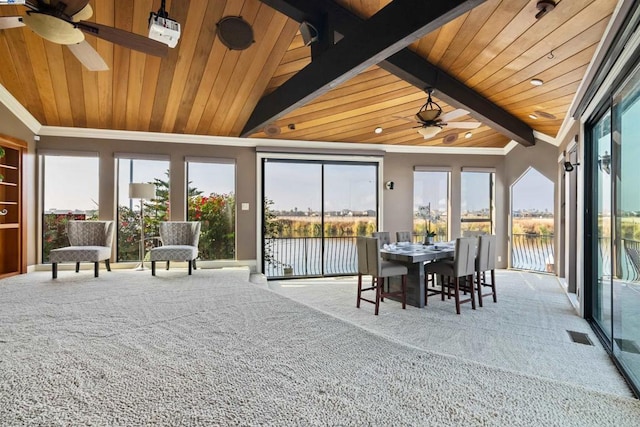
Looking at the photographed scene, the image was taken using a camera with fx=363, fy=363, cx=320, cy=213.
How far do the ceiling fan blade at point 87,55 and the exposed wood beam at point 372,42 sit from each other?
2.06 meters

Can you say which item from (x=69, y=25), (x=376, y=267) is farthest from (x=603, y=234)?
(x=69, y=25)

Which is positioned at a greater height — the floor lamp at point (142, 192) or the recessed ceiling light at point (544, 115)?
the recessed ceiling light at point (544, 115)

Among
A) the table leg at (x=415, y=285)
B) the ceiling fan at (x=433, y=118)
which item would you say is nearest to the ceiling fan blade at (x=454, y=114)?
the ceiling fan at (x=433, y=118)

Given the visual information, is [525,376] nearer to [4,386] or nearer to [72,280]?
[4,386]

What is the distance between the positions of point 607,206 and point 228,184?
557 cm

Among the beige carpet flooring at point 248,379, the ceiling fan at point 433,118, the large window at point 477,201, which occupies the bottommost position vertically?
the beige carpet flooring at point 248,379

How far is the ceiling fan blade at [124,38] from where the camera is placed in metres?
2.92

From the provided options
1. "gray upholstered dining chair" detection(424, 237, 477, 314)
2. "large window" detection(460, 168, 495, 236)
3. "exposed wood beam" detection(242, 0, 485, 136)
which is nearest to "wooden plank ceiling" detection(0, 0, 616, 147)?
"exposed wood beam" detection(242, 0, 485, 136)

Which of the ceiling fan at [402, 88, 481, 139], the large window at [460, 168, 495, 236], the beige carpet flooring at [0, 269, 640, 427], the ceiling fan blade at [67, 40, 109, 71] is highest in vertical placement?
the ceiling fan blade at [67, 40, 109, 71]

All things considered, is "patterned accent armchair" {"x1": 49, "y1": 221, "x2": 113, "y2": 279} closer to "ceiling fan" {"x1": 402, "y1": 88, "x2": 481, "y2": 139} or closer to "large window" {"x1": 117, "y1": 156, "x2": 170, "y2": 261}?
"large window" {"x1": 117, "y1": 156, "x2": 170, "y2": 261}

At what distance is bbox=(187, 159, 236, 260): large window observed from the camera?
6.61 metres

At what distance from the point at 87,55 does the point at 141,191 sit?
2.75 m

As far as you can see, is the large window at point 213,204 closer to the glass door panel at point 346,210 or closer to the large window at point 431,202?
the glass door panel at point 346,210

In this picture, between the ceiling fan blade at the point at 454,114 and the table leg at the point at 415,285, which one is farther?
the table leg at the point at 415,285
